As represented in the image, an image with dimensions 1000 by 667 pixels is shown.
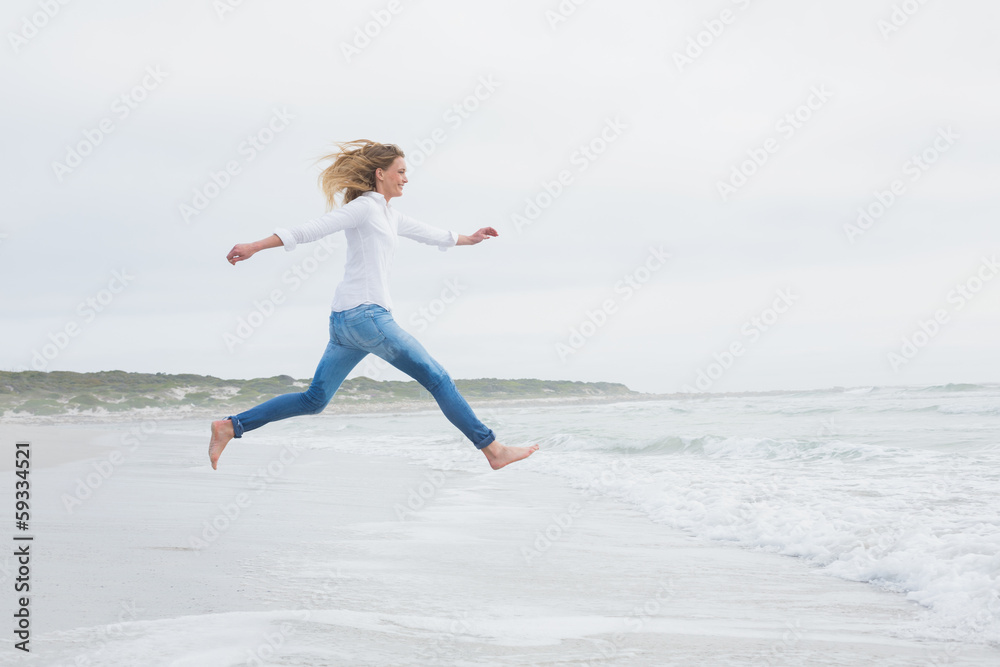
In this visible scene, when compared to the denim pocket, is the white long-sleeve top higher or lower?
higher

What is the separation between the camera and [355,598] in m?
3.85

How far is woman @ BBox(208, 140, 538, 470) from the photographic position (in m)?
3.96

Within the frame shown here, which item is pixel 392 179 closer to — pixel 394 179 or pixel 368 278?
pixel 394 179

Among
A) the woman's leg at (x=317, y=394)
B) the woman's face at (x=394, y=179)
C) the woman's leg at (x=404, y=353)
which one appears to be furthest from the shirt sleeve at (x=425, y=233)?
the woman's leg at (x=317, y=394)

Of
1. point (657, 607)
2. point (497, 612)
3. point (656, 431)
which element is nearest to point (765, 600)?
point (657, 607)

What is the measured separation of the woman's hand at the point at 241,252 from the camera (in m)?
3.50

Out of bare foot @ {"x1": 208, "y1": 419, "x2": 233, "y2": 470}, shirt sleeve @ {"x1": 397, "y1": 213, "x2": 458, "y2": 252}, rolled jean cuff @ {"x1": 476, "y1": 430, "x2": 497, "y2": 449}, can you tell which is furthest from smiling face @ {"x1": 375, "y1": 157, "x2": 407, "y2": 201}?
bare foot @ {"x1": 208, "y1": 419, "x2": 233, "y2": 470}

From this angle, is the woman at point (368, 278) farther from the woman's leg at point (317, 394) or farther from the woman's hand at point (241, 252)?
the woman's hand at point (241, 252)

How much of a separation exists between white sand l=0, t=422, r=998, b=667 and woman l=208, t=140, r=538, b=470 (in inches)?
29.5

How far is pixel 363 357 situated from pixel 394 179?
900 mm

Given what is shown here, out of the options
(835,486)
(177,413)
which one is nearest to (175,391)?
(177,413)

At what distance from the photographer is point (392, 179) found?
4152 mm

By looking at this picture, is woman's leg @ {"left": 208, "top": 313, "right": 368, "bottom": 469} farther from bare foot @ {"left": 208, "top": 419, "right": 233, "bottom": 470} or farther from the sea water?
the sea water

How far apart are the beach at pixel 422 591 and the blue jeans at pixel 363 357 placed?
82cm
